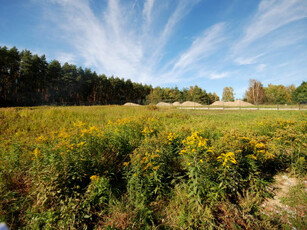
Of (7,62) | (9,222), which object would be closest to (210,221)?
(9,222)

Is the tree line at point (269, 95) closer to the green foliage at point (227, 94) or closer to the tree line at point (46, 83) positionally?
the green foliage at point (227, 94)

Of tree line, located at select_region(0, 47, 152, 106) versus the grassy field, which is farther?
tree line, located at select_region(0, 47, 152, 106)

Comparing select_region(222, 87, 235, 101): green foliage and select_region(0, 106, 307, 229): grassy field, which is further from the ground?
select_region(222, 87, 235, 101): green foliage

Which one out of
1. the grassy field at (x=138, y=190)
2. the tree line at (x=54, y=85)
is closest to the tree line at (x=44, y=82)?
the tree line at (x=54, y=85)

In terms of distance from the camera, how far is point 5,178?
2.68 metres

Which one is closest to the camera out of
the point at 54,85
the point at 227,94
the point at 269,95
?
A: the point at 54,85

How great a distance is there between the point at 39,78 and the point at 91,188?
3782cm

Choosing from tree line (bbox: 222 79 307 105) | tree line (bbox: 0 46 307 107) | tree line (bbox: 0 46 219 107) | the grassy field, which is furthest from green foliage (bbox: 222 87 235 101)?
the grassy field

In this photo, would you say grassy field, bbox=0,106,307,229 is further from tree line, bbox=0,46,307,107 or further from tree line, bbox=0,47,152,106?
tree line, bbox=0,47,152,106

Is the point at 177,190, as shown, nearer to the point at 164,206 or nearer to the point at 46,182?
the point at 164,206

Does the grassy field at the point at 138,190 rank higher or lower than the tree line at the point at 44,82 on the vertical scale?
lower

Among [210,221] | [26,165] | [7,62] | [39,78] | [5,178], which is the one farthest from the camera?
[39,78]

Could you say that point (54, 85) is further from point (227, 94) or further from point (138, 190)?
point (227, 94)

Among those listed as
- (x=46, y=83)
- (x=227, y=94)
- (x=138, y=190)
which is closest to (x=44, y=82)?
(x=46, y=83)
